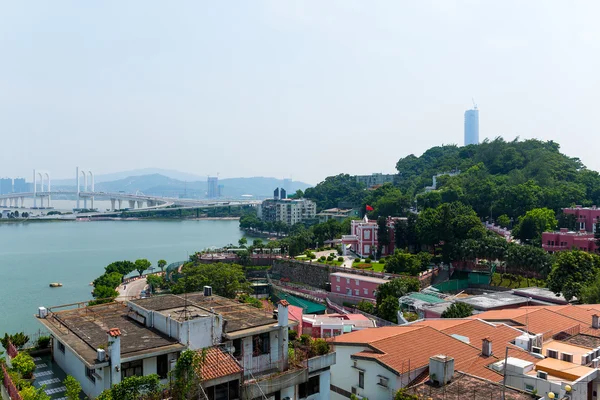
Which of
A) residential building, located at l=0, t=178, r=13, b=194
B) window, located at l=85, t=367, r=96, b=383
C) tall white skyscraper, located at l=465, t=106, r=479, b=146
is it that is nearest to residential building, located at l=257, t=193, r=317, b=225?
window, located at l=85, t=367, r=96, b=383

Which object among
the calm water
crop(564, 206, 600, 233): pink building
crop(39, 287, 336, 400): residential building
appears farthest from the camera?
crop(564, 206, 600, 233): pink building

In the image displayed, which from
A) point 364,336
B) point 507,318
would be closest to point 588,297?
point 507,318

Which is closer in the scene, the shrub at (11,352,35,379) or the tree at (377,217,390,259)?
the shrub at (11,352,35,379)

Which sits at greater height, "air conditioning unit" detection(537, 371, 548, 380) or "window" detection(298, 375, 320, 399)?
"air conditioning unit" detection(537, 371, 548, 380)

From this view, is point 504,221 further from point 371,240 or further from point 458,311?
point 458,311

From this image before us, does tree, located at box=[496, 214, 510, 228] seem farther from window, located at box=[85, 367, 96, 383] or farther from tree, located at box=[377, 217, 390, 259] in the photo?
window, located at box=[85, 367, 96, 383]

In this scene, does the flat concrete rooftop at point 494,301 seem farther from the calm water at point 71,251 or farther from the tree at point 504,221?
the calm water at point 71,251

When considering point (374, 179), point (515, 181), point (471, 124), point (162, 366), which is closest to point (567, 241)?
point (515, 181)

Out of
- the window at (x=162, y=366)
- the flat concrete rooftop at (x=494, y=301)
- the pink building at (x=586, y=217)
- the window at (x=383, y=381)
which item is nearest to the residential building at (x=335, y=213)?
the pink building at (x=586, y=217)
